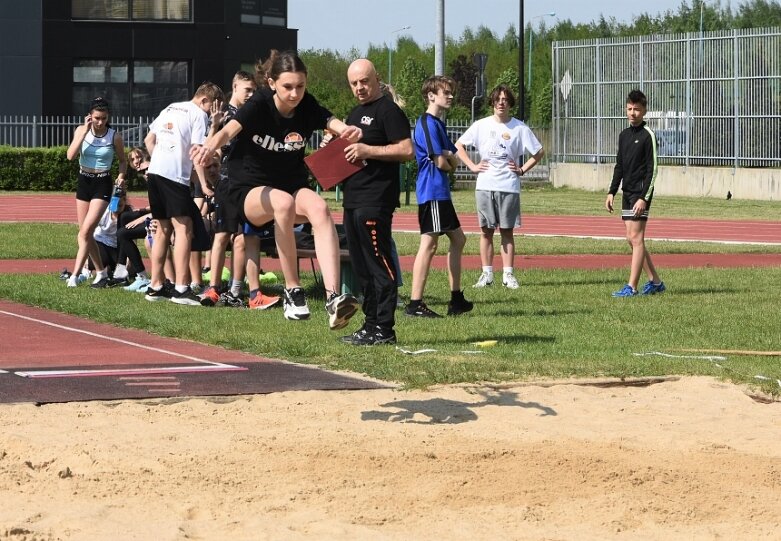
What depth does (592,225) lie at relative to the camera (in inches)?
1014

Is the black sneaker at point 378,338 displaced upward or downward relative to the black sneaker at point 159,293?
downward

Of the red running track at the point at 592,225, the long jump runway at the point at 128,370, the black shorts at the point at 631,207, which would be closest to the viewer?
the long jump runway at the point at 128,370

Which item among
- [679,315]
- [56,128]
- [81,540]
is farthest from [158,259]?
[56,128]

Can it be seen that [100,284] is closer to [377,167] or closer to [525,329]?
[525,329]

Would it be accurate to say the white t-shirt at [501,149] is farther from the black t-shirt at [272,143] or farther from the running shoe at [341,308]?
the running shoe at [341,308]

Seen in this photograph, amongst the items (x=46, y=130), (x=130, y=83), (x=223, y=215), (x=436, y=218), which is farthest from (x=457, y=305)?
(x=130, y=83)

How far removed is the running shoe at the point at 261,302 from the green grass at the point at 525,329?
346mm

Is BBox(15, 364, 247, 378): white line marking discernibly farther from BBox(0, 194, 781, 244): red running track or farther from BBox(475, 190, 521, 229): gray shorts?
BBox(0, 194, 781, 244): red running track

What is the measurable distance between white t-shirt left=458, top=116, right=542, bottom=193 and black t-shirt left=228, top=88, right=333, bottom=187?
189 inches

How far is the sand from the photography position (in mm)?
5672

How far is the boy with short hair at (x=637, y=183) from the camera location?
13891 millimetres

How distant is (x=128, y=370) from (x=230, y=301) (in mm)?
3836

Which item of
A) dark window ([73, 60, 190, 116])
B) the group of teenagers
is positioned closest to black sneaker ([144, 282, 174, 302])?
the group of teenagers

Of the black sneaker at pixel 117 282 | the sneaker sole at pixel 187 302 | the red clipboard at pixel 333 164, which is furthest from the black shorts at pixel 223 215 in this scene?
the red clipboard at pixel 333 164
